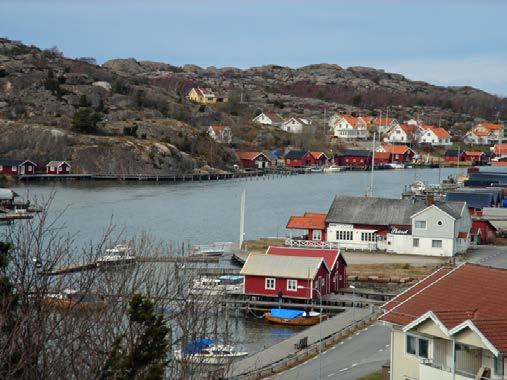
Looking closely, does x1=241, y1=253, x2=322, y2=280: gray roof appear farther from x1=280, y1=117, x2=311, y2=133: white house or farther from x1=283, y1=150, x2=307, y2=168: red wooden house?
x1=280, y1=117, x2=311, y2=133: white house

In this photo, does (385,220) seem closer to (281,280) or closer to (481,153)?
(281,280)

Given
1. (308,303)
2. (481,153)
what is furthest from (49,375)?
(481,153)

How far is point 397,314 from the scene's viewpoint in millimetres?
9484

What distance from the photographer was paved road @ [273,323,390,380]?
46.3ft

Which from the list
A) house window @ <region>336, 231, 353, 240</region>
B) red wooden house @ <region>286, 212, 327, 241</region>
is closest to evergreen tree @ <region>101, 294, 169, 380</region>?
house window @ <region>336, 231, 353, 240</region>

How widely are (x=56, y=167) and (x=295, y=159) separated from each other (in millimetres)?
20914

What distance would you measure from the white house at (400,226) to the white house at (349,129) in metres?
54.3

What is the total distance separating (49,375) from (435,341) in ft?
12.4

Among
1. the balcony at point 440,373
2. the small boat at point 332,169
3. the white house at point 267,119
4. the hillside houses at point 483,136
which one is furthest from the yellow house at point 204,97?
the balcony at point 440,373

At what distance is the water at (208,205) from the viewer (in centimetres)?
3112

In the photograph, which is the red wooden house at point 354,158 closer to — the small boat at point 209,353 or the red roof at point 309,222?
the red roof at point 309,222

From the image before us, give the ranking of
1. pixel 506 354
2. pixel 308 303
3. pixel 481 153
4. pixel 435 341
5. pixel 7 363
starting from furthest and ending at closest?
pixel 481 153, pixel 308 303, pixel 435 341, pixel 506 354, pixel 7 363

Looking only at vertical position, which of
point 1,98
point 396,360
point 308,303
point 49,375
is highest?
point 1,98

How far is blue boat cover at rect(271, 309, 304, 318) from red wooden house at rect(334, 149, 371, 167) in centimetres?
5334
